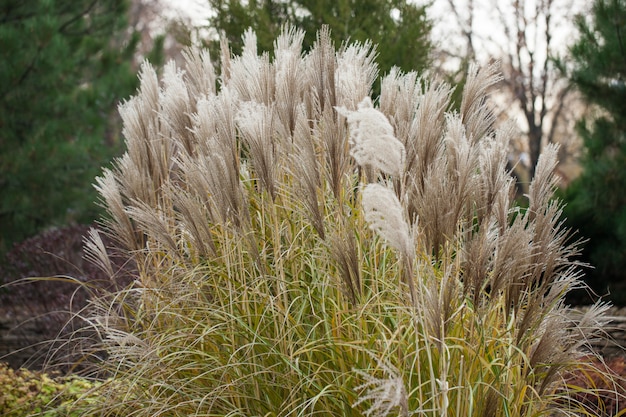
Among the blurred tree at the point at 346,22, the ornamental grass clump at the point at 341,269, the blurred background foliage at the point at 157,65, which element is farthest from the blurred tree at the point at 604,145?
the ornamental grass clump at the point at 341,269

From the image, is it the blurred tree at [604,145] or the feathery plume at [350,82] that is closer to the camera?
the feathery plume at [350,82]

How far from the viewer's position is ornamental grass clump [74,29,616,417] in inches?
104

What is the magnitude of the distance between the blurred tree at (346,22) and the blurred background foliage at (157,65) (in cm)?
1

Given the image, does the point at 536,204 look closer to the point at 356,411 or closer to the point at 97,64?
the point at 356,411

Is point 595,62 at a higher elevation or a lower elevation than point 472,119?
higher

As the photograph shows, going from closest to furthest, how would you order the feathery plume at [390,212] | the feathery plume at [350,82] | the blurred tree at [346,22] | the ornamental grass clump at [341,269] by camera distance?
the feathery plume at [390,212], the ornamental grass clump at [341,269], the feathery plume at [350,82], the blurred tree at [346,22]

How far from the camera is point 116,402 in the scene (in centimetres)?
323

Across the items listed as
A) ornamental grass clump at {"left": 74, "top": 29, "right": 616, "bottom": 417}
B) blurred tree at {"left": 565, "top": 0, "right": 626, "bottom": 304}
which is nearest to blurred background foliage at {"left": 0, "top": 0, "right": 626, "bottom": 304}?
blurred tree at {"left": 565, "top": 0, "right": 626, "bottom": 304}

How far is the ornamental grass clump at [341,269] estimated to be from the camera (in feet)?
8.63

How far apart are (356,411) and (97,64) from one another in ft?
32.9

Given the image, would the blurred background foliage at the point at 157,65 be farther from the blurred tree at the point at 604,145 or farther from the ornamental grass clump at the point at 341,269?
the ornamental grass clump at the point at 341,269

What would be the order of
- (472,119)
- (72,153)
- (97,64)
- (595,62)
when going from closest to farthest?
(472,119) < (595,62) < (72,153) < (97,64)

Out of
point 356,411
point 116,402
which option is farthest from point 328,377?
point 116,402

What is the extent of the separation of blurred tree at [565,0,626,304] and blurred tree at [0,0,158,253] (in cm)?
598
